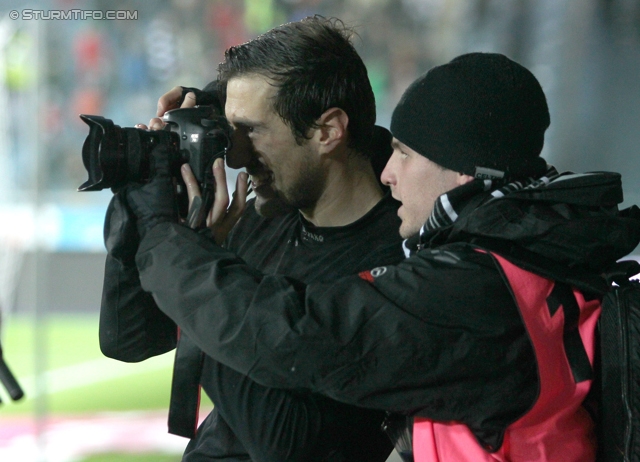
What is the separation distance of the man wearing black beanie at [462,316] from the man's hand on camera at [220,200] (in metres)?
0.13

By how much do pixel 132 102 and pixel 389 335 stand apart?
183 inches

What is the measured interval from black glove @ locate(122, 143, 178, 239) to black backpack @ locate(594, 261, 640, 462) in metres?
0.57

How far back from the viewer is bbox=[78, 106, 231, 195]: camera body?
1125mm

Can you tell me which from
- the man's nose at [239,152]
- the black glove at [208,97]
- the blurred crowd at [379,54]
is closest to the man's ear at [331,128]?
the man's nose at [239,152]

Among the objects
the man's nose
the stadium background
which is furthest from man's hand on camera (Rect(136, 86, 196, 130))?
the stadium background

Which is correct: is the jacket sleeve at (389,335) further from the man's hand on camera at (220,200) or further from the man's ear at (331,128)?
the man's ear at (331,128)

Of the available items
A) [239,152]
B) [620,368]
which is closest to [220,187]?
[239,152]

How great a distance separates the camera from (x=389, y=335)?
3.08ft

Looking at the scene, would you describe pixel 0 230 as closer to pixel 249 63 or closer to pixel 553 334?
pixel 249 63

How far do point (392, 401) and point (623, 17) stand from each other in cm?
413

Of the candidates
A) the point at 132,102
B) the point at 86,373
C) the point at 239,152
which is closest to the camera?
the point at 239,152

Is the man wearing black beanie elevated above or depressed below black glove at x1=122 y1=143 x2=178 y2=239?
below

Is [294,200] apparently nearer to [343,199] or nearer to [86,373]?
[343,199]

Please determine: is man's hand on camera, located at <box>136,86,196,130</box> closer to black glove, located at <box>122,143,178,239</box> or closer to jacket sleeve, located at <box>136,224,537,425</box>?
black glove, located at <box>122,143,178,239</box>
